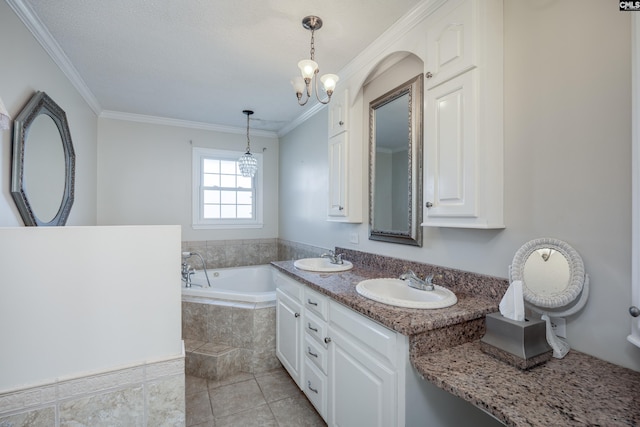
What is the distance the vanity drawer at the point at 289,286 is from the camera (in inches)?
82.0

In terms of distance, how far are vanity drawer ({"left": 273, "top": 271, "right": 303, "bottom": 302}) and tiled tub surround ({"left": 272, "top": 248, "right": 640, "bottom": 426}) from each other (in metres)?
0.51

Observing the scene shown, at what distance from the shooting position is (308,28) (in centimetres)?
187

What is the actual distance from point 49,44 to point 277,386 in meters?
2.96

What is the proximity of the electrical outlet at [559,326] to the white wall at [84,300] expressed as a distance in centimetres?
162

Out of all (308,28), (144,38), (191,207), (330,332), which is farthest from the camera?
(191,207)

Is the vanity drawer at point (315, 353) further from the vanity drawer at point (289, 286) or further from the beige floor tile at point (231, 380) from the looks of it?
the beige floor tile at point (231, 380)

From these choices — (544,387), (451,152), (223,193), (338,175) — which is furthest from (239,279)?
(544,387)

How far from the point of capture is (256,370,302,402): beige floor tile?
86.2 inches

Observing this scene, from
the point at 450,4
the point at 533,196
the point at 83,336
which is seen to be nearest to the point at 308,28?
the point at 450,4

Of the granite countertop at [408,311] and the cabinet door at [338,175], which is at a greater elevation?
the cabinet door at [338,175]

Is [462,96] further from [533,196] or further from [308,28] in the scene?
[308,28]

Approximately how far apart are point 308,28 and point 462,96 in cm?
108

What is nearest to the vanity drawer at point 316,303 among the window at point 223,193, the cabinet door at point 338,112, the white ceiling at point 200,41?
the cabinet door at point 338,112

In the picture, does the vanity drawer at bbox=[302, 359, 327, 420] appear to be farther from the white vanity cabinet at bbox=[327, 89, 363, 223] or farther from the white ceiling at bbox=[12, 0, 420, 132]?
the white ceiling at bbox=[12, 0, 420, 132]
